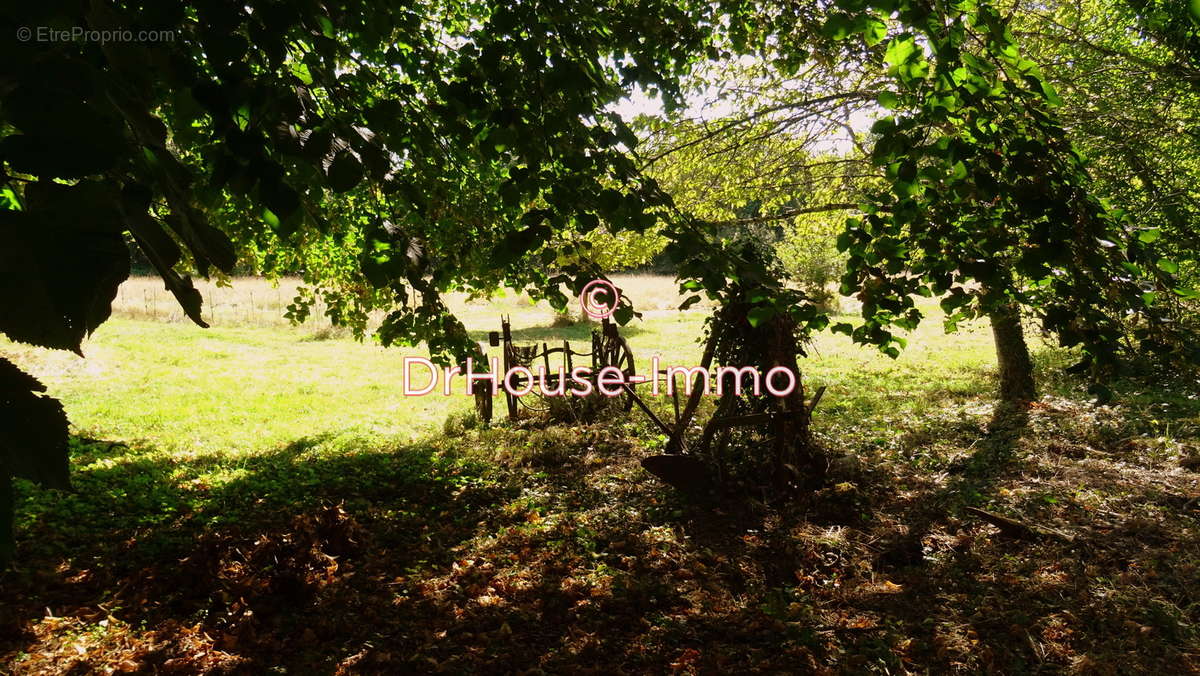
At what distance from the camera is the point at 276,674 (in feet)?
10.5

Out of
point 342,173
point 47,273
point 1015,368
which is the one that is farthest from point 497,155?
point 1015,368

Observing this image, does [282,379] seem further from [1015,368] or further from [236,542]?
[1015,368]

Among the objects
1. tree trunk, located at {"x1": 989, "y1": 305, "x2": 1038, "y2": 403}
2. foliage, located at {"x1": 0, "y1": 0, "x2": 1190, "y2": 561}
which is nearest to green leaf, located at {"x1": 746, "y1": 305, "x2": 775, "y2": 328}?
foliage, located at {"x1": 0, "y1": 0, "x2": 1190, "y2": 561}

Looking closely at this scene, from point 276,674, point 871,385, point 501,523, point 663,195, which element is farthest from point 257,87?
point 871,385

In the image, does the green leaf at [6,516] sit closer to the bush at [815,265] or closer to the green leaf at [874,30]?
the green leaf at [874,30]

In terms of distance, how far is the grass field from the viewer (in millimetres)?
3459

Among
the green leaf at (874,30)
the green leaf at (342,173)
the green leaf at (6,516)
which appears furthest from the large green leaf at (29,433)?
the green leaf at (874,30)

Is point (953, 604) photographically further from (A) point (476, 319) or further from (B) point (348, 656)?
(A) point (476, 319)

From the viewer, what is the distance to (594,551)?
4750mm

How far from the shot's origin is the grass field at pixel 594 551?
346cm

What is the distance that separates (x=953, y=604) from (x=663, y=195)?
3.30 metres

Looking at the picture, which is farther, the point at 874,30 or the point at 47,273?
the point at 874,30

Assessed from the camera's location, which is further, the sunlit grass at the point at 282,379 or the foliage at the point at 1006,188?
the sunlit grass at the point at 282,379

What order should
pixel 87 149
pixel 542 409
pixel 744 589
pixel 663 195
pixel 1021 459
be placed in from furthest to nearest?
pixel 542 409 < pixel 1021 459 < pixel 744 589 < pixel 663 195 < pixel 87 149
